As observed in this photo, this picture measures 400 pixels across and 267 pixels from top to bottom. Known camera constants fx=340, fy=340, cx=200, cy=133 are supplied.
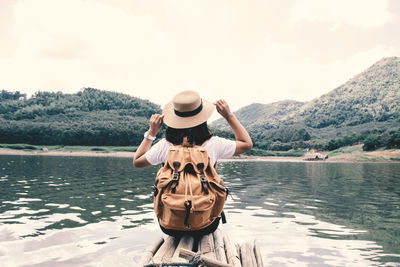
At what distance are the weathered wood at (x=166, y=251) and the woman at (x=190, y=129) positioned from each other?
41.2 inches

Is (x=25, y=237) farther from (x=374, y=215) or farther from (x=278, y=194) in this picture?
(x=278, y=194)

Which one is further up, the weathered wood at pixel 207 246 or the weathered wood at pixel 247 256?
the weathered wood at pixel 207 246

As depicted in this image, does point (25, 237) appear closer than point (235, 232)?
Yes

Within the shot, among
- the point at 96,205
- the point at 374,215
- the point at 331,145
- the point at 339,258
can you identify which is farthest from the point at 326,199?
the point at 331,145

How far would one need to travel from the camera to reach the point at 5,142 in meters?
123

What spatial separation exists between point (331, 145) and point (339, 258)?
447 ft

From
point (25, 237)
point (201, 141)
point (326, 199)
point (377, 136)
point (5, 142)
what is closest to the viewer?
point (201, 141)

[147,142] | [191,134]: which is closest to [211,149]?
[191,134]

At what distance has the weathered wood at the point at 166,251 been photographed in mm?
3482

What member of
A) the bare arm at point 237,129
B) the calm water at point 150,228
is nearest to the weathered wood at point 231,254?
the bare arm at point 237,129

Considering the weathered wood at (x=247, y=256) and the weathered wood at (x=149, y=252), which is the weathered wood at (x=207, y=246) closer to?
the weathered wood at (x=247, y=256)

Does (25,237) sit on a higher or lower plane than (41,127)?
lower

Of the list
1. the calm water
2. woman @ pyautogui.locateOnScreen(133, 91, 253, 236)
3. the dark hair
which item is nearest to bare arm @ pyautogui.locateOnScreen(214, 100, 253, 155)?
woman @ pyautogui.locateOnScreen(133, 91, 253, 236)

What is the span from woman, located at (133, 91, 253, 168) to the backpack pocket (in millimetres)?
810
